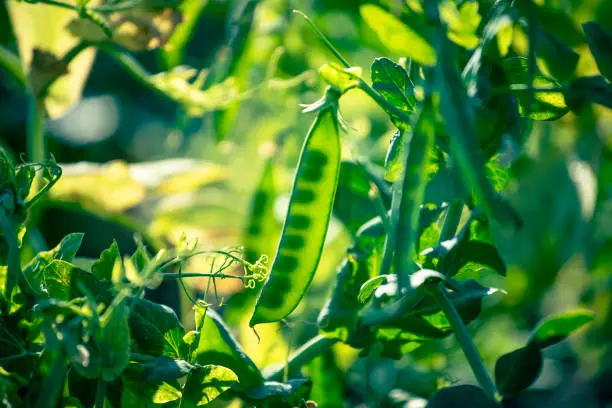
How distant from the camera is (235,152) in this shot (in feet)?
2.38

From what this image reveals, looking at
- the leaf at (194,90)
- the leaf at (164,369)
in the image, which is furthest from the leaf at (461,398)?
the leaf at (194,90)

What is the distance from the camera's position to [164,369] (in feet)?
0.86

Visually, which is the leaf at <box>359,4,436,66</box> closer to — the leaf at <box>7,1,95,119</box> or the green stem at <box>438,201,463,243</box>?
the green stem at <box>438,201,463,243</box>

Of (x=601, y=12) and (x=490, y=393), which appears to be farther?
(x=601, y=12)

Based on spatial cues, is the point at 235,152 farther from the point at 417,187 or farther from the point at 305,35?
the point at 417,187

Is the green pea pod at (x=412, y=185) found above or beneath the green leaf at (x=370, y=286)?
above

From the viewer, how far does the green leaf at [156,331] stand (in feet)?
0.91

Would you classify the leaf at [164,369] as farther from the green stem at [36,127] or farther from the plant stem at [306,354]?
the green stem at [36,127]

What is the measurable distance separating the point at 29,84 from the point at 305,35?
0.29 m

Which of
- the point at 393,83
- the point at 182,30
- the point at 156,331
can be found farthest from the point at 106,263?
the point at 182,30

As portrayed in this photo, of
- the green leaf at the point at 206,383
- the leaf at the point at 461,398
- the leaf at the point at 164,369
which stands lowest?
the leaf at the point at 461,398

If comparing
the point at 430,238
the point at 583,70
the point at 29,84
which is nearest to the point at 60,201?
the point at 29,84

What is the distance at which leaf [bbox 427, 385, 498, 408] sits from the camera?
287mm

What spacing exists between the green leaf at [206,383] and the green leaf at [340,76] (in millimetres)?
127
